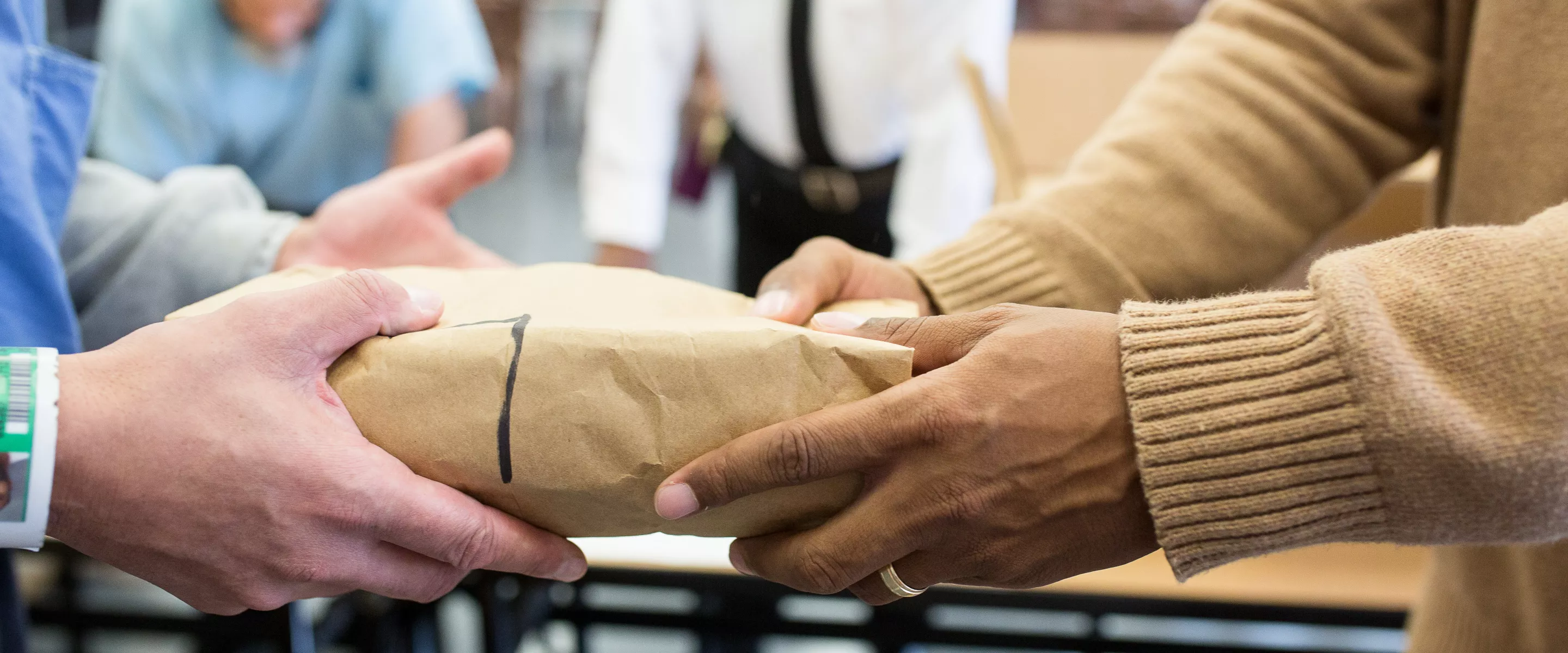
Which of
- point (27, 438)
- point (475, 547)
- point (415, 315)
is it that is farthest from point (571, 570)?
point (27, 438)

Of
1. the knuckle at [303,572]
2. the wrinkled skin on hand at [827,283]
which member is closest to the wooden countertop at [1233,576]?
the wrinkled skin on hand at [827,283]

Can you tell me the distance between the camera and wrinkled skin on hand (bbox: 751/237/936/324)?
2.00ft

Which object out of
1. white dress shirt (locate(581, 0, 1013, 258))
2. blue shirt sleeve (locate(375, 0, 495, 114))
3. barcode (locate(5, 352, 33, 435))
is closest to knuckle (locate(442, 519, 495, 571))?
barcode (locate(5, 352, 33, 435))

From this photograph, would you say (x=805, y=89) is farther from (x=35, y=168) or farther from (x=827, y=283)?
(x=35, y=168)

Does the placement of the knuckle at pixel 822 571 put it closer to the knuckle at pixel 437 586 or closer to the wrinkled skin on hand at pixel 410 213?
the knuckle at pixel 437 586

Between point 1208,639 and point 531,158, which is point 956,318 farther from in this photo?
point 531,158

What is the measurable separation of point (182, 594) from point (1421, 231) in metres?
0.67

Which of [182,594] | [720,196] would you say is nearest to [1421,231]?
[182,594]

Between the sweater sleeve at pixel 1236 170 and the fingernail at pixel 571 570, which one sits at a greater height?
the sweater sleeve at pixel 1236 170

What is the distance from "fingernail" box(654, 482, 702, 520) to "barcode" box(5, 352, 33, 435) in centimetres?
29

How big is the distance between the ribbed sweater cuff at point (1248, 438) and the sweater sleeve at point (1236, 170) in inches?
9.0

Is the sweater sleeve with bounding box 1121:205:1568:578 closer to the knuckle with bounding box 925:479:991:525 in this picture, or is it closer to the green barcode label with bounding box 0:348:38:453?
the knuckle with bounding box 925:479:991:525

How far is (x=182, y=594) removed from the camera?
53 centimetres

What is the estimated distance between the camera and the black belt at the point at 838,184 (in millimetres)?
1593
